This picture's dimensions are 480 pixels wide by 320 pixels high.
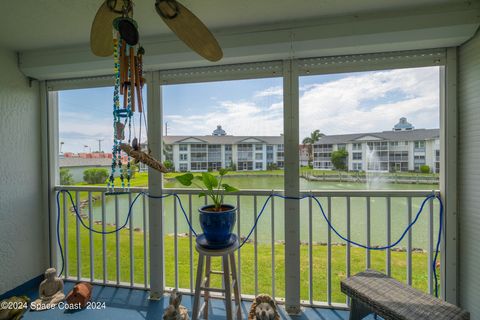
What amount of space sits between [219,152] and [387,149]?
1.38 metres

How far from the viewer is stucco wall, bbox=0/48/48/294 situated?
197cm

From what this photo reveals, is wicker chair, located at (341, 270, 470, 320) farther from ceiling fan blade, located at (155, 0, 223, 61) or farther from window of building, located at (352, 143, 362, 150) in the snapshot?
ceiling fan blade, located at (155, 0, 223, 61)

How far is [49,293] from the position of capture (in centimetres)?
195

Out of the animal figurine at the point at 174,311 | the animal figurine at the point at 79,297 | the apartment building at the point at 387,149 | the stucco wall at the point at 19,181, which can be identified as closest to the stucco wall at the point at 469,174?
the apartment building at the point at 387,149

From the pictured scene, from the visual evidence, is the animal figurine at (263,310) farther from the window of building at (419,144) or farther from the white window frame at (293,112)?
the window of building at (419,144)

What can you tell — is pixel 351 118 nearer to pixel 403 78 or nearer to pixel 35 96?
pixel 403 78

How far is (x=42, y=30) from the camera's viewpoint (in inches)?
66.5

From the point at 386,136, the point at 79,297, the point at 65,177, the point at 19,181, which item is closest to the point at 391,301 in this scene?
the point at 386,136

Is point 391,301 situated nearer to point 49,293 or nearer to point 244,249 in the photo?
point 244,249

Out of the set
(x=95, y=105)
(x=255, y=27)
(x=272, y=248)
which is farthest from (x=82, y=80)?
(x=272, y=248)

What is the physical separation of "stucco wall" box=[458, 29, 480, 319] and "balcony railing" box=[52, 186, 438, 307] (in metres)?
0.18

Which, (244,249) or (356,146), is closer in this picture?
(356,146)

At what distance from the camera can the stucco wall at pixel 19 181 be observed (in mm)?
1973

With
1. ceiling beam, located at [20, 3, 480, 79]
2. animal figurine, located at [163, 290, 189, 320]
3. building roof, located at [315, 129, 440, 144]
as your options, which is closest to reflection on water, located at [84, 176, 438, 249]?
building roof, located at [315, 129, 440, 144]
